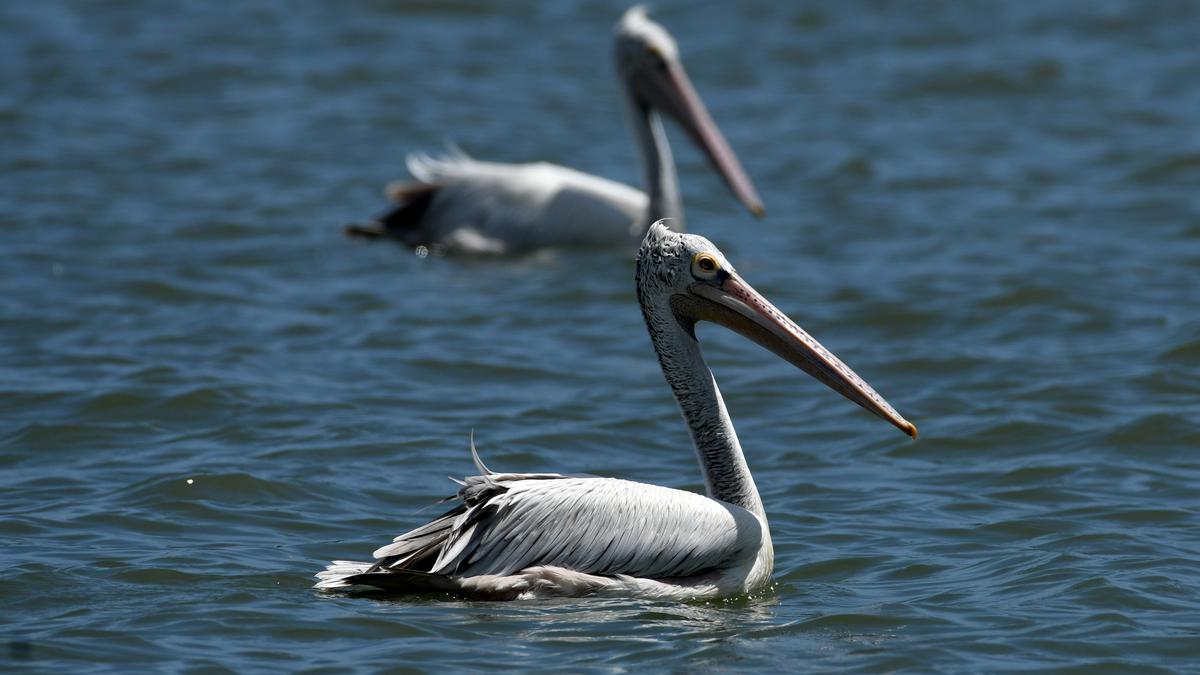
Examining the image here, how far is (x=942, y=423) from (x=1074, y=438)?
0.50 meters

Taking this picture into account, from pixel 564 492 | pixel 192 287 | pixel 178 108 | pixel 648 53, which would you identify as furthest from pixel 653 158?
pixel 564 492

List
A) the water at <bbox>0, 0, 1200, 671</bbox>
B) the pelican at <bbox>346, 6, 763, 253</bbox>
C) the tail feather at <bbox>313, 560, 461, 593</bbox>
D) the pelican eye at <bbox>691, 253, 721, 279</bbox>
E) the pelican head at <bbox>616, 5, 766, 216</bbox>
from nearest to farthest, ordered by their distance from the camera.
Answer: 1. the tail feather at <bbox>313, 560, 461, 593</bbox>
2. the water at <bbox>0, 0, 1200, 671</bbox>
3. the pelican eye at <bbox>691, 253, 721, 279</bbox>
4. the pelican at <bbox>346, 6, 763, 253</bbox>
5. the pelican head at <bbox>616, 5, 766, 216</bbox>

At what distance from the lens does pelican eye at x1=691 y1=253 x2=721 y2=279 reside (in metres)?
5.09

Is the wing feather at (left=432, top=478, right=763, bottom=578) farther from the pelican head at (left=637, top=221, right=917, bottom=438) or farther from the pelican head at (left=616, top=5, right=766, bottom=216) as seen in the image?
the pelican head at (left=616, top=5, right=766, bottom=216)

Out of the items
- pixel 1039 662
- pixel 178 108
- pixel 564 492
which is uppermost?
pixel 178 108

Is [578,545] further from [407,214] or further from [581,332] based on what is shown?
[407,214]

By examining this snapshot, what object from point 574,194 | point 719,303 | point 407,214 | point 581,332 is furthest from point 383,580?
point 407,214

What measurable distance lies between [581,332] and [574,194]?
1.79 metres

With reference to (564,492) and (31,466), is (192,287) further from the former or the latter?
(564,492)

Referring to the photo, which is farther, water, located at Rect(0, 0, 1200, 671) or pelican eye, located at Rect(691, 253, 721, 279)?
pelican eye, located at Rect(691, 253, 721, 279)

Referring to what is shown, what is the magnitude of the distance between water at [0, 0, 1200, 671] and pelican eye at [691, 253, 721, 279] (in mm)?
923

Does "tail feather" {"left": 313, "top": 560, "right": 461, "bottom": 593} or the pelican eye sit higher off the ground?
the pelican eye

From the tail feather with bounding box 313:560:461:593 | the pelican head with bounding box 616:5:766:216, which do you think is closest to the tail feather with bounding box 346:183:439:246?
the pelican head with bounding box 616:5:766:216

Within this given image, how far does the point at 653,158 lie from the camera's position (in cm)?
999
